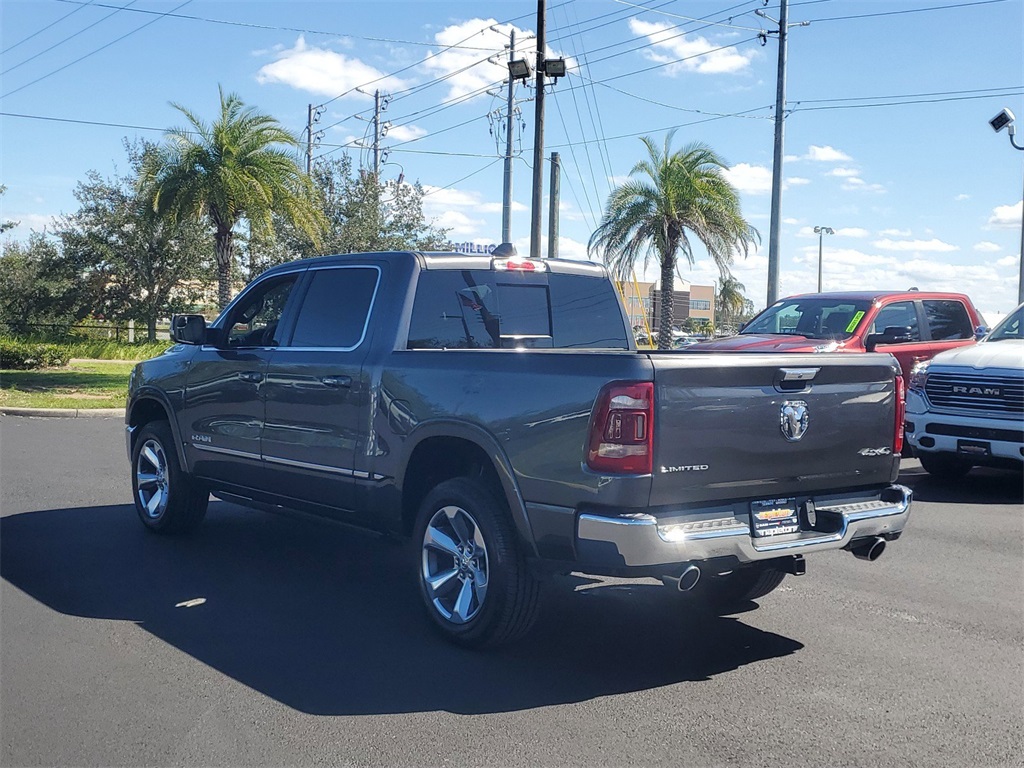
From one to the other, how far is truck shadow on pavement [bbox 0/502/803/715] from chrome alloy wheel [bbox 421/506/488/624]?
226 mm

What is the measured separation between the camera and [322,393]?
607 cm

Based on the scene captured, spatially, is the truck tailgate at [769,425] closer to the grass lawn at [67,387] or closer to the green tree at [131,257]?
the grass lawn at [67,387]

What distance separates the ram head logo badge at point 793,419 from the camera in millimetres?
4883

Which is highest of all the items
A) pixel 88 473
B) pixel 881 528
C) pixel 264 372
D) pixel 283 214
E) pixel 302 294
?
pixel 283 214

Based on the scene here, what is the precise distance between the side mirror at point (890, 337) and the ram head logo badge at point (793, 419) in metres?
8.08

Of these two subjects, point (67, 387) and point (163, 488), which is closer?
point (163, 488)

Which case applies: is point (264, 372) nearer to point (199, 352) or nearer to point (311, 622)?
point (199, 352)

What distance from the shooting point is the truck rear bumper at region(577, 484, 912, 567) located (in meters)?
4.43

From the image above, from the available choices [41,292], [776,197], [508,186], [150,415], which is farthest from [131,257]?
[150,415]

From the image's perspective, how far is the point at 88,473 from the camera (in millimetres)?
10992

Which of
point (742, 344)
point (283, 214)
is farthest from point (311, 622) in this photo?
point (283, 214)

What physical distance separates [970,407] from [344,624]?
7.06 meters

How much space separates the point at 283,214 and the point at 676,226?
428 inches

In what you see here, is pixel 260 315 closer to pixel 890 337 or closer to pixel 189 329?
pixel 189 329
